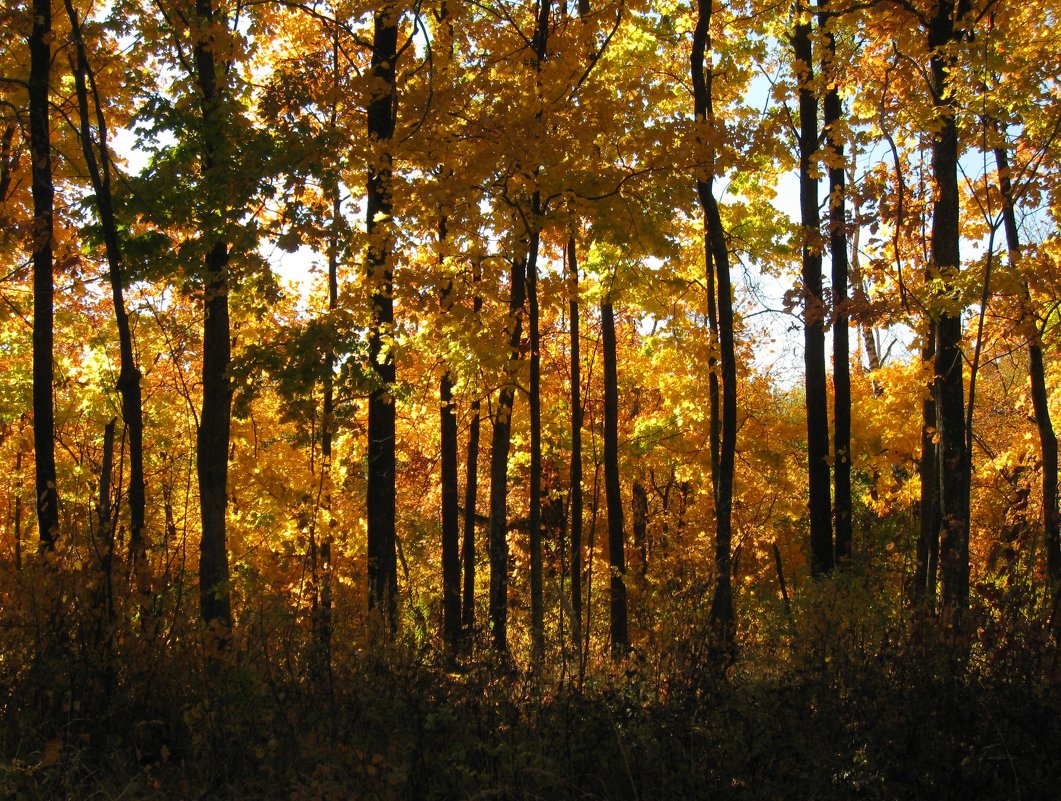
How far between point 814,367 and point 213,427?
875cm

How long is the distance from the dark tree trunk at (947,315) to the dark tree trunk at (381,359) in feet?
17.5

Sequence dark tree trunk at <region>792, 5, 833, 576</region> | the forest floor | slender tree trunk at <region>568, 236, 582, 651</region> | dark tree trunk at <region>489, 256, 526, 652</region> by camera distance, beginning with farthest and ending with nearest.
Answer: dark tree trunk at <region>792, 5, 833, 576</region> → slender tree trunk at <region>568, 236, 582, 651</region> → dark tree trunk at <region>489, 256, 526, 652</region> → the forest floor

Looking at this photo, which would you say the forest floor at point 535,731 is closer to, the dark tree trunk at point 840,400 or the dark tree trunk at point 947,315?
the dark tree trunk at point 947,315

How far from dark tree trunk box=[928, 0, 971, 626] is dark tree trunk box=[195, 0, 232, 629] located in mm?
6705

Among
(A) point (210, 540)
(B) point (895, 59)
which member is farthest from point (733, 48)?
(A) point (210, 540)

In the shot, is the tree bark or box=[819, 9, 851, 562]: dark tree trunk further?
box=[819, 9, 851, 562]: dark tree trunk

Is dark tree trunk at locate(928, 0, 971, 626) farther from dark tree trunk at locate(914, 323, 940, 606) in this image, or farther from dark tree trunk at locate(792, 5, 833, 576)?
dark tree trunk at locate(792, 5, 833, 576)

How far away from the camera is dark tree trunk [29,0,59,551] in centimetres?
898

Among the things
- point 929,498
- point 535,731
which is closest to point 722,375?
point 929,498

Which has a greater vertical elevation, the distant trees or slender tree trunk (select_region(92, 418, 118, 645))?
the distant trees

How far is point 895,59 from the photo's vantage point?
32.0ft

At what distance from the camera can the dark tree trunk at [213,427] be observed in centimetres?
895

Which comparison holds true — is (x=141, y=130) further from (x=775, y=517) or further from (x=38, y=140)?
(x=775, y=517)

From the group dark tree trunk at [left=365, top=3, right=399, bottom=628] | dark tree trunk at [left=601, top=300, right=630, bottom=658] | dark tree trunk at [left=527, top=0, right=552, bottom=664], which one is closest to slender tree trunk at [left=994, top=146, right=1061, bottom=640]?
dark tree trunk at [left=527, top=0, right=552, bottom=664]
